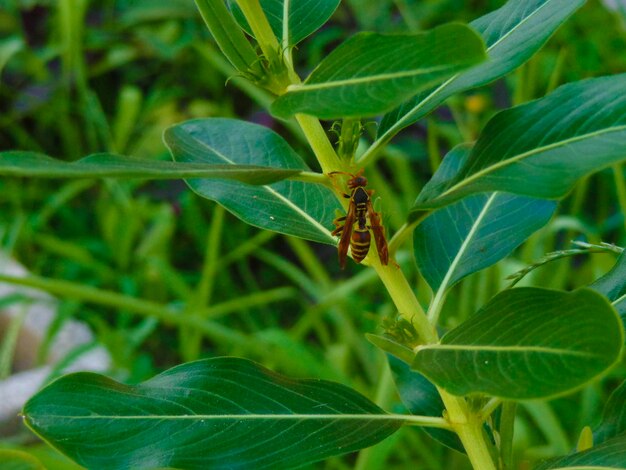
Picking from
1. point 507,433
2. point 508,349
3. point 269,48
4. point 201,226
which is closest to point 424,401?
point 507,433

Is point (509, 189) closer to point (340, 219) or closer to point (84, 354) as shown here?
point (340, 219)

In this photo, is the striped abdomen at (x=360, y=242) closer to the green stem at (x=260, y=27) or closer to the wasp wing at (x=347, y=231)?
the wasp wing at (x=347, y=231)

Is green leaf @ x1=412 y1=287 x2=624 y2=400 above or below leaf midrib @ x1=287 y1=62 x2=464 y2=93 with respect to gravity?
below

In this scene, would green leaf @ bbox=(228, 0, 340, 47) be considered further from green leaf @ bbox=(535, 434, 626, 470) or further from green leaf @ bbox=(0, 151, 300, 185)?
green leaf @ bbox=(535, 434, 626, 470)

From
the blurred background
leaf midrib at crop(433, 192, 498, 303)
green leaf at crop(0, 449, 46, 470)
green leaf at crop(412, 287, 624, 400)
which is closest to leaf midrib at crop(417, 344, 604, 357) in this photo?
green leaf at crop(412, 287, 624, 400)

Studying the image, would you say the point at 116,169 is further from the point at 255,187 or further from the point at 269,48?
the point at 255,187

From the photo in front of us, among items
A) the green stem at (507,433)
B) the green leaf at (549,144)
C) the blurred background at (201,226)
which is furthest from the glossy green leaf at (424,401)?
the blurred background at (201,226)

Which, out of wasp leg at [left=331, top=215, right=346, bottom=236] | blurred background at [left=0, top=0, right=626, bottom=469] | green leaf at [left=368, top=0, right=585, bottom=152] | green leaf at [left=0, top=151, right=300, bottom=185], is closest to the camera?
green leaf at [left=0, top=151, right=300, bottom=185]

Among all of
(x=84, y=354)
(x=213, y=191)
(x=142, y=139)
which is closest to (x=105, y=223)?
(x=142, y=139)
